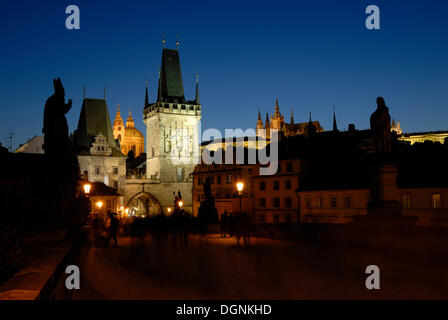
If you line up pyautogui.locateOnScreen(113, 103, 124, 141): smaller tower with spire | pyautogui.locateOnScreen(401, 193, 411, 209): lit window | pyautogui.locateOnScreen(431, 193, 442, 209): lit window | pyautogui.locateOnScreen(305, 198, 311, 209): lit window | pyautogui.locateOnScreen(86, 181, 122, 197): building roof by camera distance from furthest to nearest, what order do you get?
pyautogui.locateOnScreen(113, 103, 124, 141): smaller tower with spire
pyautogui.locateOnScreen(86, 181, 122, 197): building roof
pyautogui.locateOnScreen(305, 198, 311, 209): lit window
pyautogui.locateOnScreen(401, 193, 411, 209): lit window
pyautogui.locateOnScreen(431, 193, 442, 209): lit window

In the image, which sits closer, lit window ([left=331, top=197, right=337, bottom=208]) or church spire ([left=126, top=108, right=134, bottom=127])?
lit window ([left=331, top=197, right=337, bottom=208])

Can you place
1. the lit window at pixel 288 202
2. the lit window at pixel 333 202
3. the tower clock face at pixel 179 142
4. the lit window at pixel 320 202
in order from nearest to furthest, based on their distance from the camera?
1. the lit window at pixel 333 202
2. the lit window at pixel 320 202
3. the lit window at pixel 288 202
4. the tower clock face at pixel 179 142

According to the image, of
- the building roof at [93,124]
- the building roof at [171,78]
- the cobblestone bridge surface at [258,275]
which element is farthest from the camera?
the building roof at [171,78]

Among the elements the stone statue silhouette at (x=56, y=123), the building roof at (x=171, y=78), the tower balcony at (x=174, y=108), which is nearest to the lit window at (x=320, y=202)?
the stone statue silhouette at (x=56, y=123)

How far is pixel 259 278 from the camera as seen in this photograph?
1050 centimetres

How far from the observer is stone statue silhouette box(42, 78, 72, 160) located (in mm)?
14484

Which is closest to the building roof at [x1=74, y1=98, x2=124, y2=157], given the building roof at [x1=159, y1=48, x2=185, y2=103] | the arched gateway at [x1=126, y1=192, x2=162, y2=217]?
the arched gateway at [x1=126, y1=192, x2=162, y2=217]

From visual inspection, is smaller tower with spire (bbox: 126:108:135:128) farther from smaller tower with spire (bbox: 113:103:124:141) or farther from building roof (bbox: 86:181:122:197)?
building roof (bbox: 86:181:122:197)

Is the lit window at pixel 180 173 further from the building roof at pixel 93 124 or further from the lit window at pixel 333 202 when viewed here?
the lit window at pixel 333 202

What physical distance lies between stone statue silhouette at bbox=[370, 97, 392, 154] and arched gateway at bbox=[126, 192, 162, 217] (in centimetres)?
6376

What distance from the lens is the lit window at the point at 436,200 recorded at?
3716 cm

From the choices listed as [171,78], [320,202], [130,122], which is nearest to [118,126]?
[130,122]

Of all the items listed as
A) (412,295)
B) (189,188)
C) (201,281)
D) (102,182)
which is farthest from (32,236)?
(189,188)

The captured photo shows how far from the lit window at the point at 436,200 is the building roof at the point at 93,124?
52.2 metres
